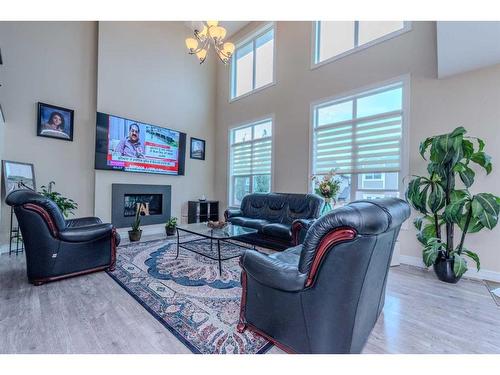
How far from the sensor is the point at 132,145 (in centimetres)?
487

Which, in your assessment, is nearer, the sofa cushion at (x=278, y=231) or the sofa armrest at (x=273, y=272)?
the sofa armrest at (x=273, y=272)

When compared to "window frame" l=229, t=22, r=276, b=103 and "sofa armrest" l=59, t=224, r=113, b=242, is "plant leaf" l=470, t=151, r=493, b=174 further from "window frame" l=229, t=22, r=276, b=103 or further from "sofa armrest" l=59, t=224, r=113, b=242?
"sofa armrest" l=59, t=224, r=113, b=242

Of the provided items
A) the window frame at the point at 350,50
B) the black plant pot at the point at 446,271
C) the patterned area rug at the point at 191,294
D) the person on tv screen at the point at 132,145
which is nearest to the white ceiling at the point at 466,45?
the window frame at the point at 350,50

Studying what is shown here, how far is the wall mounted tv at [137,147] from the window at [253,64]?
2113 mm

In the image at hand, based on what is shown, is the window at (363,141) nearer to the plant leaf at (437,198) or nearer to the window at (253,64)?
the plant leaf at (437,198)

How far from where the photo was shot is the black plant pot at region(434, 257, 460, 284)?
2.70m

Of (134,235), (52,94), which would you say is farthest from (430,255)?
(52,94)

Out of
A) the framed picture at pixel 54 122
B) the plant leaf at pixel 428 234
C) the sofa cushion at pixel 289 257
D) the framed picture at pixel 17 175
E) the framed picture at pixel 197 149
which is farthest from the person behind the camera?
the framed picture at pixel 197 149

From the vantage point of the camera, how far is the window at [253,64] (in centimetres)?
556

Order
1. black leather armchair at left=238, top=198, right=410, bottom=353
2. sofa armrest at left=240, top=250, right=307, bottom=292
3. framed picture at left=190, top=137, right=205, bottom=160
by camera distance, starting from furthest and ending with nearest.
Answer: framed picture at left=190, top=137, right=205, bottom=160
sofa armrest at left=240, top=250, right=307, bottom=292
black leather armchair at left=238, top=198, right=410, bottom=353

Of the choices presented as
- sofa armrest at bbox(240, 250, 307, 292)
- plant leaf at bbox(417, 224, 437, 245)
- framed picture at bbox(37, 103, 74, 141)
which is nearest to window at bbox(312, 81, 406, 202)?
plant leaf at bbox(417, 224, 437, 245)

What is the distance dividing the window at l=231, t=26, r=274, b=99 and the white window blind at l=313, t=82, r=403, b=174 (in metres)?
1.88

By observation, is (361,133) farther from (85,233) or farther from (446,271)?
(85,233)
